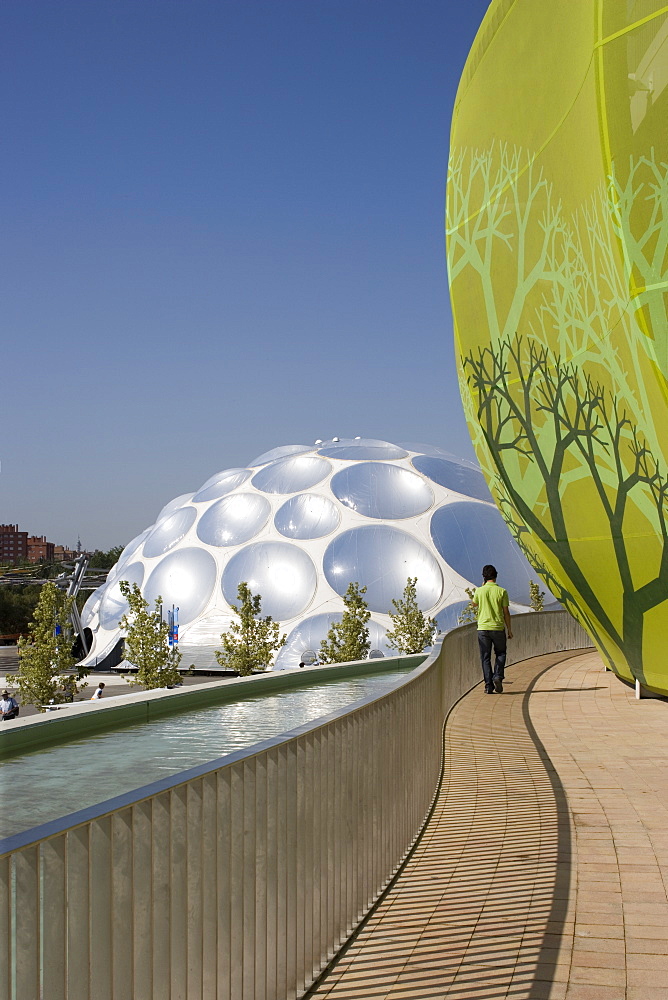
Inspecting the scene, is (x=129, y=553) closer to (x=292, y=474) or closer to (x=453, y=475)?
(x=292, y=474)

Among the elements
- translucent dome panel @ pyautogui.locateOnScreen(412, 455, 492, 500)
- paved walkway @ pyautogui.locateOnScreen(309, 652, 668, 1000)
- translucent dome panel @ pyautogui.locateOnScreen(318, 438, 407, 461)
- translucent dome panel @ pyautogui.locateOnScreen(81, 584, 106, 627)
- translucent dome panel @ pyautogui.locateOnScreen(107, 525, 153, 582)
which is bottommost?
paved walkway @ pyautogui.locateOnScreen(309, 652, 668, 1000)

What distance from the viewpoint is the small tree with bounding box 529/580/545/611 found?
1739 inches

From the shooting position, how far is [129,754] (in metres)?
7.62

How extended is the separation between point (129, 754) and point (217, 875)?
179 inches

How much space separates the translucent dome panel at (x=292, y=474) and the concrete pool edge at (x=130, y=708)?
34.1 metres

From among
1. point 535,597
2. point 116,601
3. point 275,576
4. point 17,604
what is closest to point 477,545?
point 535,597

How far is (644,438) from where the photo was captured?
9336 mm

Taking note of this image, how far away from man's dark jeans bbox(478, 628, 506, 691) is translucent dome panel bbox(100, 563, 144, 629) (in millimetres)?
36414

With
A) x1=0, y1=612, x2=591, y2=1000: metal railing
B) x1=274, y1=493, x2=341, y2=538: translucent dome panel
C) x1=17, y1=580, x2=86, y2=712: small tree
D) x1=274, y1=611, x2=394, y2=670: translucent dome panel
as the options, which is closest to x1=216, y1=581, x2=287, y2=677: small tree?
x1=274, y1=611, x2=394, y2=670: translucent dome panel

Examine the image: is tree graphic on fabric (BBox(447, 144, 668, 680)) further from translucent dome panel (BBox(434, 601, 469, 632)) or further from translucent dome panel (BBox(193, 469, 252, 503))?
translucent dome panel (BBox(193, 469, 252, 503))

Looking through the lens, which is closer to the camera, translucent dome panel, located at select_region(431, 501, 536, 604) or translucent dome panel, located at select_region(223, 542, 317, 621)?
translucent dome panel, located at select_region(223, 542, 317, 621)

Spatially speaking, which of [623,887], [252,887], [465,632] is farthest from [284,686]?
[252,887]

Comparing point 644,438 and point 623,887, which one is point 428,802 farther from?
point 644,438

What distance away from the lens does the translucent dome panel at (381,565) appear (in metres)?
43.8
